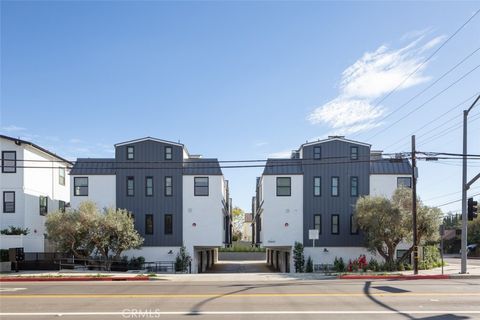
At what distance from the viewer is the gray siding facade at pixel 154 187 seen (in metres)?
34.8

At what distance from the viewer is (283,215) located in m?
34.8

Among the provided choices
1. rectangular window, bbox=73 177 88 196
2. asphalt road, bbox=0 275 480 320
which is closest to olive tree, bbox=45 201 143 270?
rectangular window, bbox=73 177 88 196

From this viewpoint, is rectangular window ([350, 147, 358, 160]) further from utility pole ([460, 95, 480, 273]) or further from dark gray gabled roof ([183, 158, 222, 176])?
dark gray gabled roof ([183, 158, 222, 176])

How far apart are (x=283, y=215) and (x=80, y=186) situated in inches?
604

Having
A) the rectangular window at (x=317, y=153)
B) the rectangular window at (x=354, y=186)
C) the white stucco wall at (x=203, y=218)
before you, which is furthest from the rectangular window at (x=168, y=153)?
the rectangular window at (x=354, y=186)

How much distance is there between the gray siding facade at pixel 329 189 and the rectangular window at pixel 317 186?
0.15 m

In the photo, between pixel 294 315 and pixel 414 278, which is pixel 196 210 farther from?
pixel 294 315

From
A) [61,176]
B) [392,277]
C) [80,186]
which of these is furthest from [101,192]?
[392,277]

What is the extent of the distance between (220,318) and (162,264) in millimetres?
22983

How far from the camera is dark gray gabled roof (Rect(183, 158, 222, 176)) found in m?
34.8

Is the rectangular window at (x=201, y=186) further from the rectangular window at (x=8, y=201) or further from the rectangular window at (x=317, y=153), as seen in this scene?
the rectangular window at (x=8, y=201)

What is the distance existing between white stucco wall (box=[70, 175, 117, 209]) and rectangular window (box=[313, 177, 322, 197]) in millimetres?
14835

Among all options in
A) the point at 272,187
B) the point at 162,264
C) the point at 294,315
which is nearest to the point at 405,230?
the point at 272,187

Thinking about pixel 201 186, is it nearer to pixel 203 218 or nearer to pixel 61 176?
pixel 203 218
